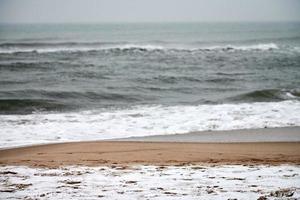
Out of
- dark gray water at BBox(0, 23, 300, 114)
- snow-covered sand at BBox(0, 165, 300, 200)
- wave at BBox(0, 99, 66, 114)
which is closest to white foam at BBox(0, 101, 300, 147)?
wave at BBox(0, 99, 66, 114)

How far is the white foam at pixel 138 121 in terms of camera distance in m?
8.91

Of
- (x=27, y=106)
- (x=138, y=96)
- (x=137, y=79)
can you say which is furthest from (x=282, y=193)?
(x=137, y=79)

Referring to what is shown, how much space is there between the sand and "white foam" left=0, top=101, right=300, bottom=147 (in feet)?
3.11

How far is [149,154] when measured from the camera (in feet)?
23.0

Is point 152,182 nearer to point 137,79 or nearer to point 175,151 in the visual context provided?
point 175,151

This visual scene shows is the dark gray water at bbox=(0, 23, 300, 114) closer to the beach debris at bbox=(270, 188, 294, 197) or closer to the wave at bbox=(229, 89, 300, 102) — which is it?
the wave at bbox=(229, 89, 300, 102)

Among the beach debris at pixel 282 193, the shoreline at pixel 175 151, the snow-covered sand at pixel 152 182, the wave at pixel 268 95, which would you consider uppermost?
the wave at pixel 268 95

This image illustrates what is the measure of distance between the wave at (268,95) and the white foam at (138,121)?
1.43 meters

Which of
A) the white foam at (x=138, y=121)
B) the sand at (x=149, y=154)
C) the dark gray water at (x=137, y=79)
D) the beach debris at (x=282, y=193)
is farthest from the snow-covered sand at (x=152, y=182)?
the dark gray water at (x=137, y=79)

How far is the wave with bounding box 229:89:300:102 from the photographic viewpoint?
13797mm

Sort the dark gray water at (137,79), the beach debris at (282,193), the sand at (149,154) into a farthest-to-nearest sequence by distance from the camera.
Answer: the dark gray water at (137,79) < the sand at (149,154) < the beach debris at (282,193)

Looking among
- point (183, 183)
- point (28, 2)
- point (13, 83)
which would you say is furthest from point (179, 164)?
point (28, 2)

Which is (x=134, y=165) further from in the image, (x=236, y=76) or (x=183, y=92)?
(x=236, y=76)

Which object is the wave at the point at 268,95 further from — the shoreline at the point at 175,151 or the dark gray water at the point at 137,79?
the shoreline at the point at 175,151
